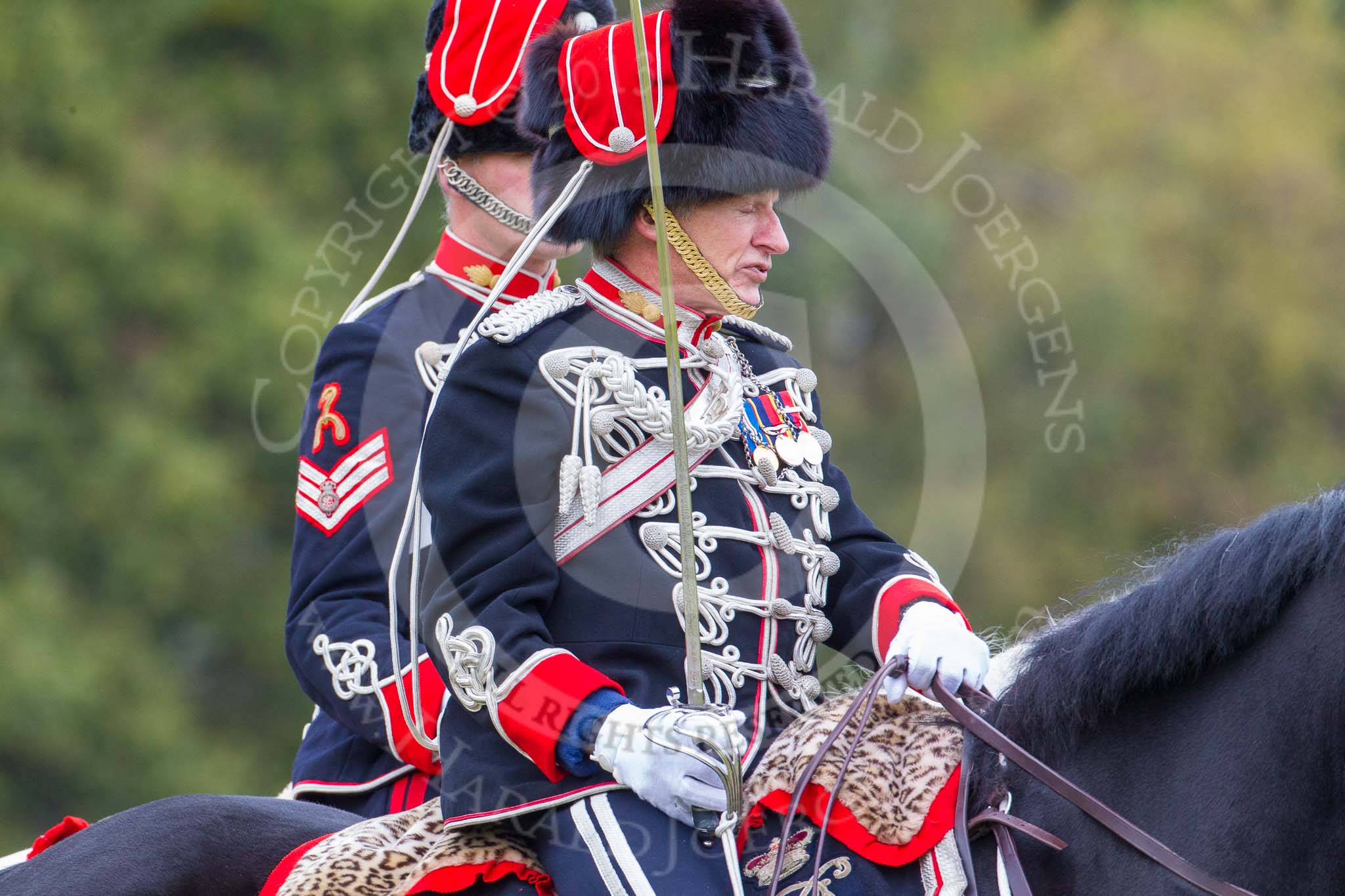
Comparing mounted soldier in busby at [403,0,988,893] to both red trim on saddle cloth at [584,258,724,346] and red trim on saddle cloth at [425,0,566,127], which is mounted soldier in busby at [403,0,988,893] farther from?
red trim on saddle cloth at [425,0,566,127]

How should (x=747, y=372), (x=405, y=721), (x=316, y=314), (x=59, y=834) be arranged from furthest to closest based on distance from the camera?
(x=316, y=314)
(x=405, y=721)
(x=59, y=834)
(x=747, y=372)

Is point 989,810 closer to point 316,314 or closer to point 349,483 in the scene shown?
point 349,483

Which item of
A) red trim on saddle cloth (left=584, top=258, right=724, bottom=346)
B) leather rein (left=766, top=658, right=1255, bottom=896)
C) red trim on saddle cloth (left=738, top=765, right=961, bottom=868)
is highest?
red trim on saddle cloth (left=584, top=258, right=724, bottom=346)

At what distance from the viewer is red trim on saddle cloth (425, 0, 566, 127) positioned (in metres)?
4.06

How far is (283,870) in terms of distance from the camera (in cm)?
294

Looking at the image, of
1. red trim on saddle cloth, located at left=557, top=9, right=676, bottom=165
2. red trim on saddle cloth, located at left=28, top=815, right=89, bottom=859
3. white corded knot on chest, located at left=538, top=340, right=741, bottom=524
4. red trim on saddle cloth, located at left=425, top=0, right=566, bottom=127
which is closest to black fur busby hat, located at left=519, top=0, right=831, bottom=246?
red trim on saddle cloth, located at left=557, top=9, right=676, bottom=165

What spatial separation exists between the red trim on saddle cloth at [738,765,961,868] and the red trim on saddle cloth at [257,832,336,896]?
813 mm

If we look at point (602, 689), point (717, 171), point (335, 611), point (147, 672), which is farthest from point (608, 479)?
point (147, 672)

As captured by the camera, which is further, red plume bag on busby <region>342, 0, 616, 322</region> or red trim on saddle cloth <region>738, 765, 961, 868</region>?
red plume bag on busby <region>342, 0, 616, 322</region>

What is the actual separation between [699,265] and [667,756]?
834mm

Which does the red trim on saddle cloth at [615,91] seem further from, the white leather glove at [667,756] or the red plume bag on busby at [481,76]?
the red plume bag on busby at [481,76]

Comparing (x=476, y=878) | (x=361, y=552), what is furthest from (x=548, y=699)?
(x=361, y=552)

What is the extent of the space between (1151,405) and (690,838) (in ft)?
42.9

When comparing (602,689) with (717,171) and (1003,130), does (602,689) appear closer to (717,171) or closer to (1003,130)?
(717,171)
